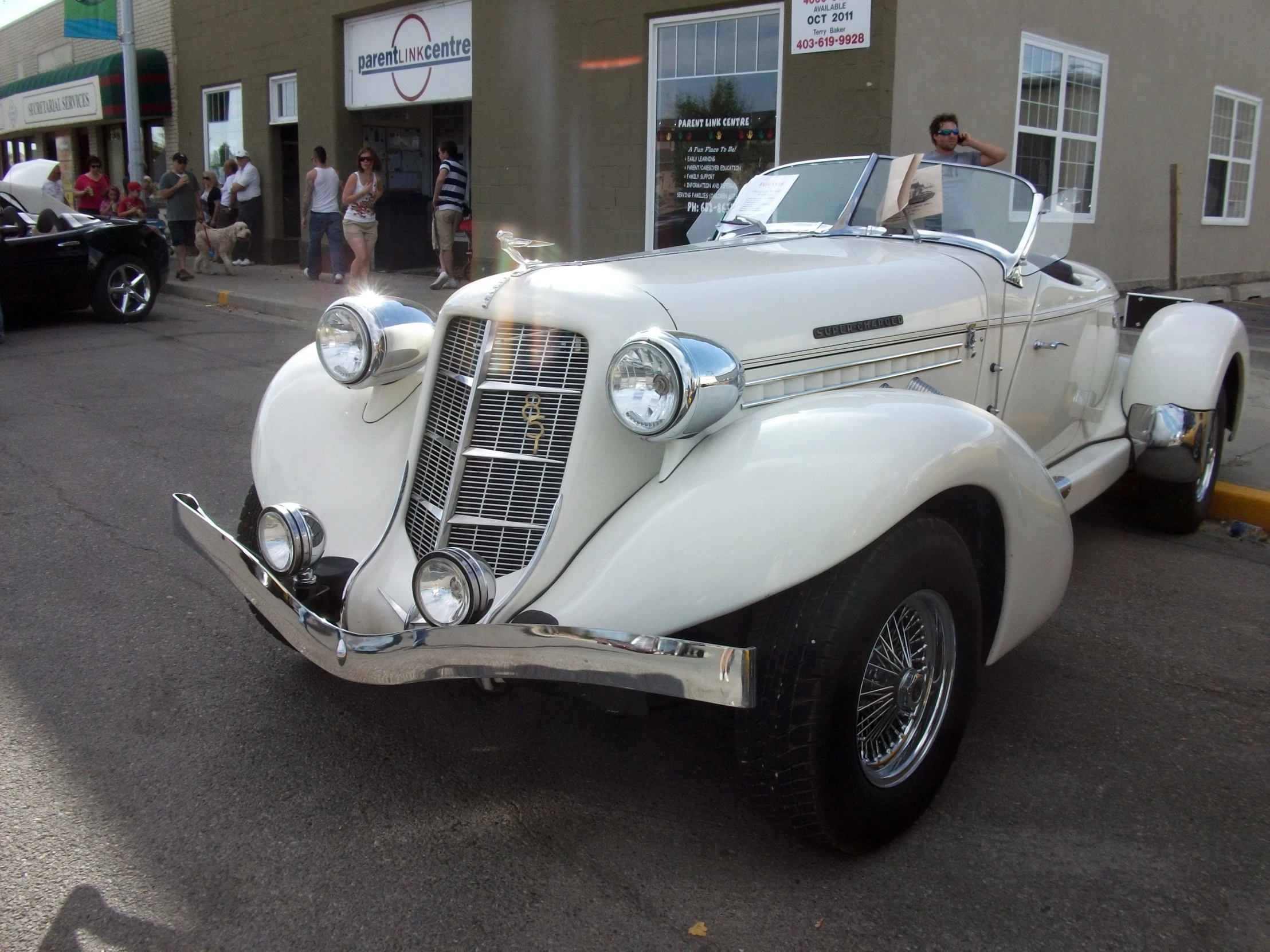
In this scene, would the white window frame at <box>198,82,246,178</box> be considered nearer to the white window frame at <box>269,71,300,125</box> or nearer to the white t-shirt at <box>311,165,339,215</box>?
the white window frame at <box>269,71,300,125</box>

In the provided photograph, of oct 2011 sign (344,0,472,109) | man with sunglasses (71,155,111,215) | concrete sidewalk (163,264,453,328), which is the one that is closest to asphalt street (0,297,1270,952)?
concrete sidewalk (163,264,453,328)

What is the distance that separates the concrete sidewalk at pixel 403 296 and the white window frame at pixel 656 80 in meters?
2.28

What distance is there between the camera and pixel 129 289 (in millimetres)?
10906

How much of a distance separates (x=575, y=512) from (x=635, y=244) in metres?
8.85

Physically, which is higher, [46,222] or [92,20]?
[92,20]

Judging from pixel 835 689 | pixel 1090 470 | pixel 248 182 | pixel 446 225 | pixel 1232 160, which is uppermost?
pixel 1232 160

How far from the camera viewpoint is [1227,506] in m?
5.18

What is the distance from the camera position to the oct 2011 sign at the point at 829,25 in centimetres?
892

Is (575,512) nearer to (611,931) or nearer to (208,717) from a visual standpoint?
(611,931)

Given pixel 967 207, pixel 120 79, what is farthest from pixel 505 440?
pixel 120 79

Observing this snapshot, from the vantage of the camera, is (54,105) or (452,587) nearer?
(452,587)

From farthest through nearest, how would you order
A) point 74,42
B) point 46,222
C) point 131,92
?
point 74,42
point 131,92
point 46,222

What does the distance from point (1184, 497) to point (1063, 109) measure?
25.1ft

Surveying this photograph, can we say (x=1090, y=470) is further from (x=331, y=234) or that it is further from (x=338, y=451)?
(x=331, y=234)
